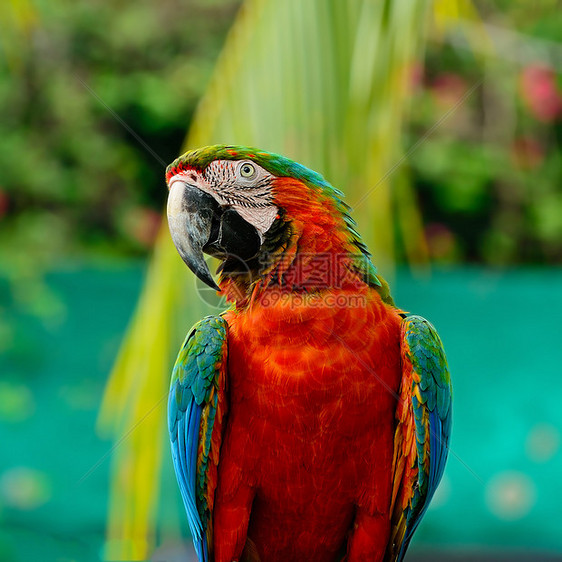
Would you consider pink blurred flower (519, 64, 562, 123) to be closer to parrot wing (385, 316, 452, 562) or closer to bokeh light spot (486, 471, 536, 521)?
bokeh light spot (486, 471, 536, 521)

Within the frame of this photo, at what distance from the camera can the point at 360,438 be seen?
49.2 inches

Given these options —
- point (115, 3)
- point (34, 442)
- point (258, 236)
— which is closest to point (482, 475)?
point (34, 442)

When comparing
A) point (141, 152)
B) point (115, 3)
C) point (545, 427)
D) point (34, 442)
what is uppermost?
point (115, 3)

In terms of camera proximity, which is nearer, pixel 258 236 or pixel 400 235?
pixel 258 236

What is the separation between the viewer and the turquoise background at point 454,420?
155 inches

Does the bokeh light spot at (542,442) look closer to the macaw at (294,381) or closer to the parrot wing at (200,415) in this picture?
the macaw at (294,381)

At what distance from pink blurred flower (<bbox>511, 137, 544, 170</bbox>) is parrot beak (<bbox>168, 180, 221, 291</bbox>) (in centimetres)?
395

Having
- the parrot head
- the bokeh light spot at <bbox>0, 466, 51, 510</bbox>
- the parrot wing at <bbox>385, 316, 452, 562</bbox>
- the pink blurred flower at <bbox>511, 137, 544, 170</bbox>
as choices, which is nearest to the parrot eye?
the parrot head

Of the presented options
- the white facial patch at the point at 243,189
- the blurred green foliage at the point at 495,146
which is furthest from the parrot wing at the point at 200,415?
the blurred green foliage at the point at 495,146

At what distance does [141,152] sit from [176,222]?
3253 mm

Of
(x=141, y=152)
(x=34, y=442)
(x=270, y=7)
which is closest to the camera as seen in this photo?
(x=270, y=7)

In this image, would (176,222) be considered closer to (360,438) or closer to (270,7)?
(360,438)

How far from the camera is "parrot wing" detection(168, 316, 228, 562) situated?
127cm

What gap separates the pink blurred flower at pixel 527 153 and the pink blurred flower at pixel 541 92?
175mm
